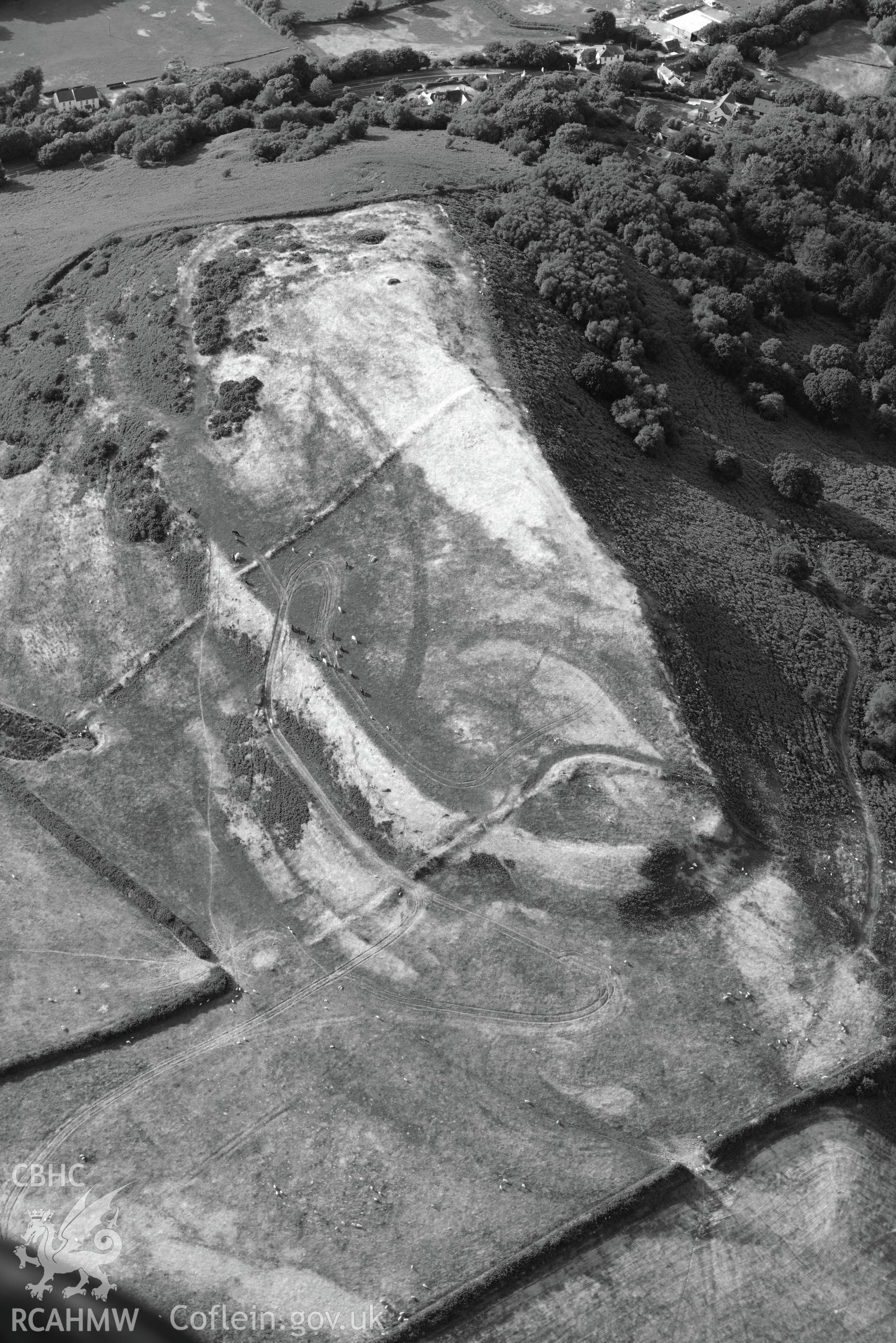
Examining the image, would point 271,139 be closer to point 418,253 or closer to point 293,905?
point 418,253

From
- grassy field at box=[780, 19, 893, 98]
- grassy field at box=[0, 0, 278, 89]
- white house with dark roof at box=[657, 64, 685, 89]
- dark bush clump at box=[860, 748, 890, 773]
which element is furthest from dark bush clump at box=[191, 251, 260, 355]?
grassy field at box=[780, 19, 893, 98]

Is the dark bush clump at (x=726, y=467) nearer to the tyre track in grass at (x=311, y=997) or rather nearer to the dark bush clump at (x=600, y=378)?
the dark bush clump at (x=600, y=378)

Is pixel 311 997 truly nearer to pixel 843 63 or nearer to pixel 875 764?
pixel 875 764

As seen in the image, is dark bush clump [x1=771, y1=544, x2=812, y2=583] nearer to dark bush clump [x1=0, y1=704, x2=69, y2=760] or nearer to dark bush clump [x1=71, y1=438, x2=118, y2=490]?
dark bush clump [x1=71, y1=438, x2=118, y2=490]

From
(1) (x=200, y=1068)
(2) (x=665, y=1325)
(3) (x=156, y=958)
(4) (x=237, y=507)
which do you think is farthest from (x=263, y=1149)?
(4) (x=237, y=507)

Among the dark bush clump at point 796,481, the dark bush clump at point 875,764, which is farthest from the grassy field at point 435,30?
the dark bush clump at point 875,764
